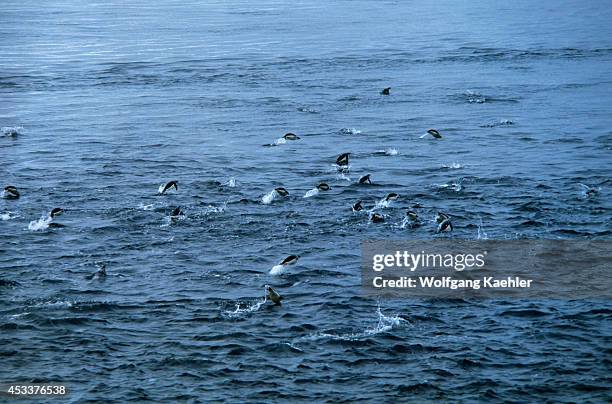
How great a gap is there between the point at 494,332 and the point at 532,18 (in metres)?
73.4

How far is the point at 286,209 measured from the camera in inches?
1345

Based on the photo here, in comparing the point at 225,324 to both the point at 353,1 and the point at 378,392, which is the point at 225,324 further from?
the point at 353,1

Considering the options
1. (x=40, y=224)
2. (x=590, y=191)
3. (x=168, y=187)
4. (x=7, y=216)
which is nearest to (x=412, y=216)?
(x=590, y=191)

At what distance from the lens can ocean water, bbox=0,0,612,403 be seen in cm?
2258

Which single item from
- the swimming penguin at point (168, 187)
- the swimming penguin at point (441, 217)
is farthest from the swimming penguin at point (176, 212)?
the swimming penguin at point (441, 217)

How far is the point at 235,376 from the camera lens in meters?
22.2

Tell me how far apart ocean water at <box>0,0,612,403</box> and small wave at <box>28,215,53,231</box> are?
0.12 metres

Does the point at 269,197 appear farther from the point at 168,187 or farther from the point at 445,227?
the point at 445,227

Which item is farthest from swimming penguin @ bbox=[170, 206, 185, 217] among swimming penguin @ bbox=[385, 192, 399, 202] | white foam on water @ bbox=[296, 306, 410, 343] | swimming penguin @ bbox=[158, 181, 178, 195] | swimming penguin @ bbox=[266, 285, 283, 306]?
white foam on water @ bbox=[296, 306, 410, 343]

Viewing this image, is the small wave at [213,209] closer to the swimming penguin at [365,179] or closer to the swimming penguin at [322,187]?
the swimming penguin at [322,187]

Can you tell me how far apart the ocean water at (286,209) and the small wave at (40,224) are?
0.39ft

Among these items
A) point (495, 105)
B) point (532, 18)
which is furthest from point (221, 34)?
point (495, 105)

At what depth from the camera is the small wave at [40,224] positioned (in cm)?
3247

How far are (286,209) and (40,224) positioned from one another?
801 cm
